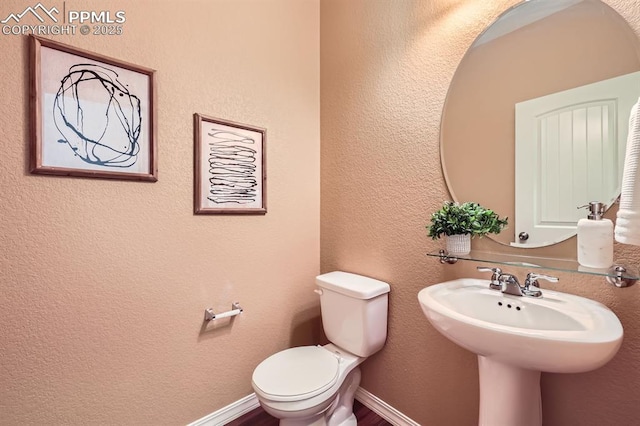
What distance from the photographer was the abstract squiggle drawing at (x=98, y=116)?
3.54 ft

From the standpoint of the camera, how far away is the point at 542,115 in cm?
107

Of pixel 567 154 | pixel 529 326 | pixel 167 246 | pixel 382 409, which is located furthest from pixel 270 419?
pixel 567 154

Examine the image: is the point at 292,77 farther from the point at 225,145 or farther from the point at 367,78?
the point at 225,145

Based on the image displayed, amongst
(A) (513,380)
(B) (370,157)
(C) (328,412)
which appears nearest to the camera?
(A) (513,380)

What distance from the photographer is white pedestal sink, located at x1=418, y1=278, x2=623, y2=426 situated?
0.70 meters

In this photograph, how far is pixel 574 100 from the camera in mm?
992

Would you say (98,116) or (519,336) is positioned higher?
(98,116)

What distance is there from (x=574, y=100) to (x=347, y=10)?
137cm

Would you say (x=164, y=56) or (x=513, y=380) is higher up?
(x=164, y=56)

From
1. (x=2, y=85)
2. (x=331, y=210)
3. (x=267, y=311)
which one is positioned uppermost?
(x=2, y=85)

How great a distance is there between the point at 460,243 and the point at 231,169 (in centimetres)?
120

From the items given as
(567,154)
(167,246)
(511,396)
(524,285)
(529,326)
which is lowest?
(511,396)

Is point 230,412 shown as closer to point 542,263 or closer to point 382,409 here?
point 382,409

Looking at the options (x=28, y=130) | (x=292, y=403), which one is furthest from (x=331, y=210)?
(x=28, y=130)
